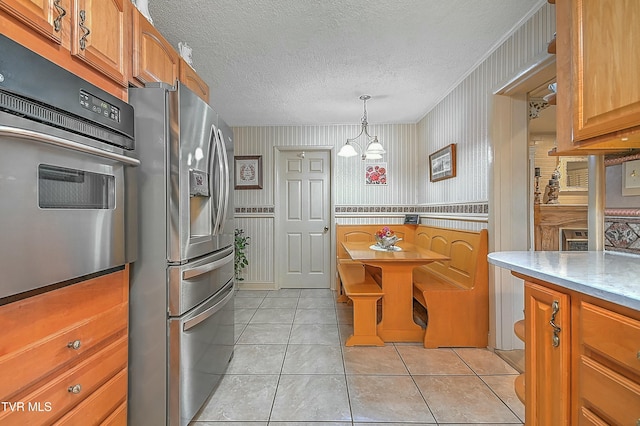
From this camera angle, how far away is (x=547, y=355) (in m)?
1.01

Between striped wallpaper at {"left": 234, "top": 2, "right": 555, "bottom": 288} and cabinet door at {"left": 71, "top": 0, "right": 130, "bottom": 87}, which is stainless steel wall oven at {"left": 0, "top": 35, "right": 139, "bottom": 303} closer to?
cabinet door at {"left": 71, "top": 0, "right": 130, "bottom": 87}

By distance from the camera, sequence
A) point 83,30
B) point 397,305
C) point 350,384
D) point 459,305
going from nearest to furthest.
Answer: point 83,30 → point 350,384 → point 459,305 → point 397,305

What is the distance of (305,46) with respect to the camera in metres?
2.15

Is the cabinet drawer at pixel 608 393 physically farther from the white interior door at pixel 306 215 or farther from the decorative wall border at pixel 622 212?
the white interior door at pixel 306 215

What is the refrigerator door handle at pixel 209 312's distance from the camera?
1.40 metres

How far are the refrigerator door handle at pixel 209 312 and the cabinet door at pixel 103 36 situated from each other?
1124 millimetres

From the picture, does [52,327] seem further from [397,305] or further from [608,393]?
[397,305]

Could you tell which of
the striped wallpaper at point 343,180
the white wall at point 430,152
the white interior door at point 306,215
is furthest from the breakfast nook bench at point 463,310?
the white interior door at point 306,215

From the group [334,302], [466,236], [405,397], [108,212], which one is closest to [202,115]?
[108,212]

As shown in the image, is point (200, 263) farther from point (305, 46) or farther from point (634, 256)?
point (634, 256)

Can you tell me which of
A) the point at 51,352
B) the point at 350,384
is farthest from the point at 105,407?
the point at 350,384

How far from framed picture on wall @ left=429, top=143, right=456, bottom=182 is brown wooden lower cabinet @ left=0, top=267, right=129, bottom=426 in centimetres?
287

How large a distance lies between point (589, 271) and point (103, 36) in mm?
1958

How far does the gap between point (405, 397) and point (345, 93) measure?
2.66 m
